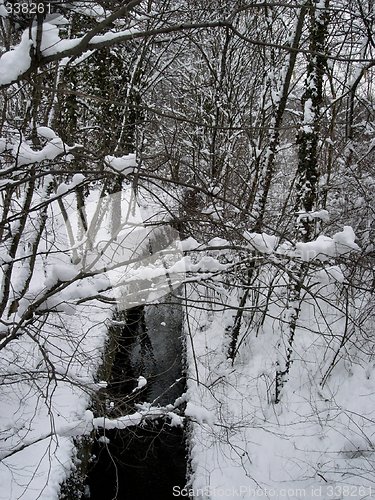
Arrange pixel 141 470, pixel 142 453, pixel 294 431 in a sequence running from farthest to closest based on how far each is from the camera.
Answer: pixel 142 453 < pixel 141 470 < pixel 294 431

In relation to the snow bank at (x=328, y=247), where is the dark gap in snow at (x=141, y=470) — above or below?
below

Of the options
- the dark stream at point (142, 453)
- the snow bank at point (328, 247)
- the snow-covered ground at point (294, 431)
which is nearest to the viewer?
the snow bank at point (328, 247)

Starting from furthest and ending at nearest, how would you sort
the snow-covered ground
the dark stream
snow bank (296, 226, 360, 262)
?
the dark stream, the snow-covered ground, snow bank (296, 226, 360, 262)

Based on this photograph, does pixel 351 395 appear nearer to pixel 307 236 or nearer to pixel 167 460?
pixel 307 236

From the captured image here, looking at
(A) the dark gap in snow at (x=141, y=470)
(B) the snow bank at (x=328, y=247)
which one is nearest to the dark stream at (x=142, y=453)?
(A) the dark gap in snow at (x=141, y=470)

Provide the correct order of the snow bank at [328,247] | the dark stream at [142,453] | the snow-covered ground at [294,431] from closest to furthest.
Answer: the snow bank at [328,247], the snow-covered ground at [294,431], the dark stream at [142,453]

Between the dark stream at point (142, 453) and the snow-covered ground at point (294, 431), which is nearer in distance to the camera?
the snow-covered ground at point (294, 431)

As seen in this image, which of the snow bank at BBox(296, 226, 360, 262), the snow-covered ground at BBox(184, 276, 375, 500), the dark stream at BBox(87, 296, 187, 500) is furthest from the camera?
the dark stream at BBox(87, 296, 187, 500)

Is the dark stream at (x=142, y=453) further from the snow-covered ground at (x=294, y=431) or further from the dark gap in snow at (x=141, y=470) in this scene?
the snow-covered ground at (x=294, y=431)

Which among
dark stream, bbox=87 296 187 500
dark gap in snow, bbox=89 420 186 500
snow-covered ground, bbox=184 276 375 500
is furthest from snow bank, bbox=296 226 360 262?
dark gap in snow, bbox=89 420 186 500

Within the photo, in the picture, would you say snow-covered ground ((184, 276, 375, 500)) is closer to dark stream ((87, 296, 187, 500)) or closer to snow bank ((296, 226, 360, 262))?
dark stream ((87, 296, 187, 500))

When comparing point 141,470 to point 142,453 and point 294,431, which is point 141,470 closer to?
point 142,453

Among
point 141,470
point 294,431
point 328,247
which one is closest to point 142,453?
point 141,470

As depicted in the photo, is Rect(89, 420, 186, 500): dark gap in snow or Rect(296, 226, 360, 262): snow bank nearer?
Rect(296, 226, 360, 262): snow bank
